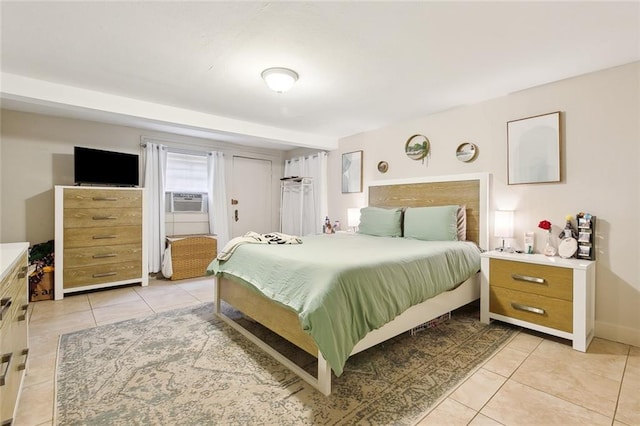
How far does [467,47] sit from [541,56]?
64 centimetres

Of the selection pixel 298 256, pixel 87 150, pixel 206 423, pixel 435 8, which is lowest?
pixel 206 423

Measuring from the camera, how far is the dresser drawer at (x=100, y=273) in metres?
3.60

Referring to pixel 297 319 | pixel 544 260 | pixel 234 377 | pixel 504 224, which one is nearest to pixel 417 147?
pixel 504 224

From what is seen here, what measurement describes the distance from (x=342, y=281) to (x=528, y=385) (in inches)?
52.3

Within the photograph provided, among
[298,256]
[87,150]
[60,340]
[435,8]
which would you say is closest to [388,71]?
[435,8]

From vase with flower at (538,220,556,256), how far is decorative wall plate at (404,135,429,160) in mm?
1538

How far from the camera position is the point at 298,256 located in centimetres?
220

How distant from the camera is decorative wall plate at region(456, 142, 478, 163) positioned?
338 centimetres

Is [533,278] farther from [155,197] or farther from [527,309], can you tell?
[155,197]

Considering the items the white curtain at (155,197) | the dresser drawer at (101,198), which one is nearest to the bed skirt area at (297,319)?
the dresser drawer at (101,198)

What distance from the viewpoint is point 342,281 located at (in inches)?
69.2

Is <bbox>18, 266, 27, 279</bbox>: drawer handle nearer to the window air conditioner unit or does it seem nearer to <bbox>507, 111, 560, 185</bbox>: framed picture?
the window air conditioner unit

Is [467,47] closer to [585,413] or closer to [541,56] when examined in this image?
[541,56]

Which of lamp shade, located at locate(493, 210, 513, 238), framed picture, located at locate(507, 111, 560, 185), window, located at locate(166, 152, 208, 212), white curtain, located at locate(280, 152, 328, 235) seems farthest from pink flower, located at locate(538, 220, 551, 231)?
window, located at locate(166, 152, 208, 212)
